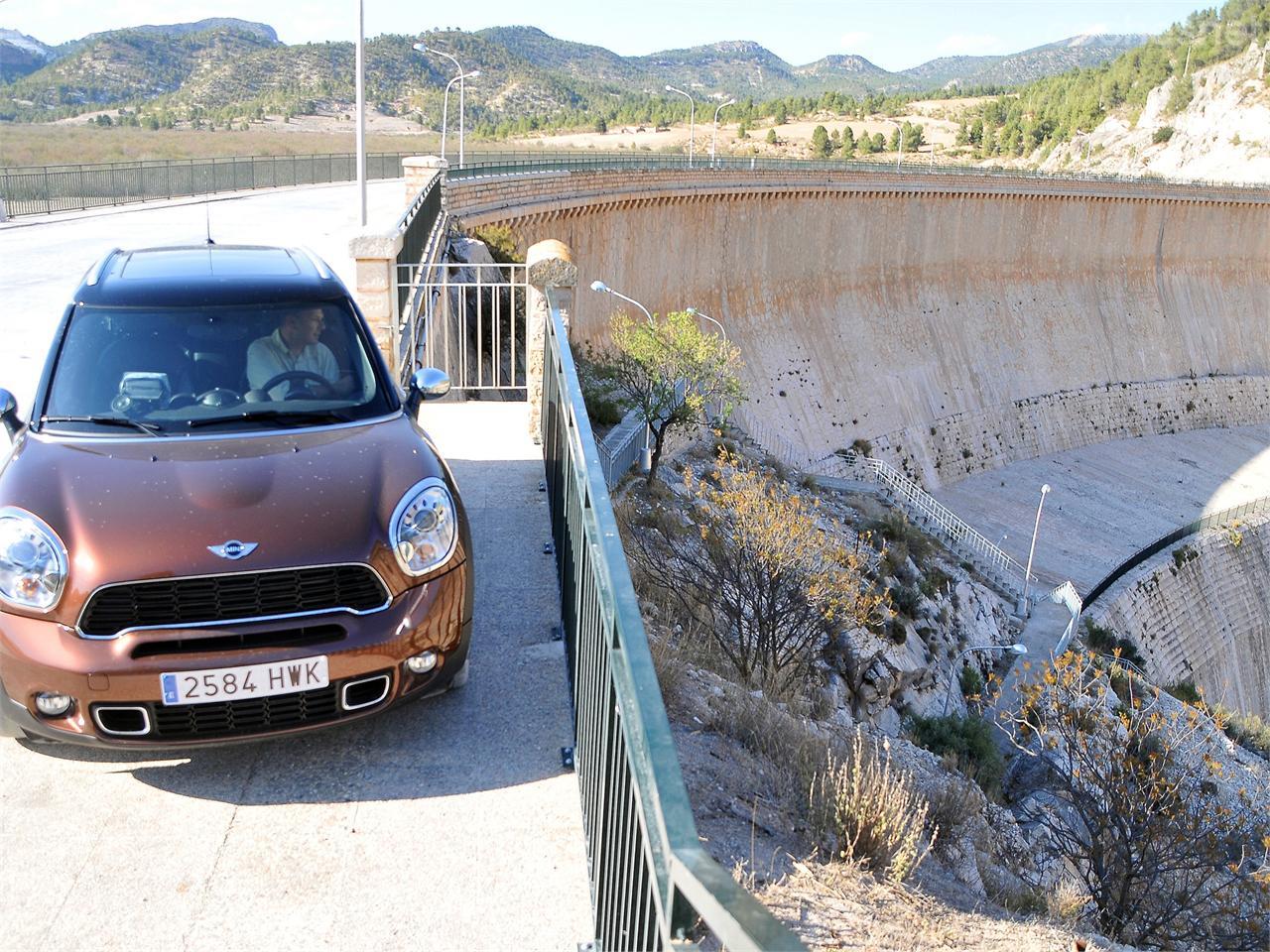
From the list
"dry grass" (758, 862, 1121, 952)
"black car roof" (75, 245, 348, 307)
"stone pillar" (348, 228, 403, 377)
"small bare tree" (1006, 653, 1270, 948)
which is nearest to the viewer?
"dry grass" (758, 862, 1121, 952)

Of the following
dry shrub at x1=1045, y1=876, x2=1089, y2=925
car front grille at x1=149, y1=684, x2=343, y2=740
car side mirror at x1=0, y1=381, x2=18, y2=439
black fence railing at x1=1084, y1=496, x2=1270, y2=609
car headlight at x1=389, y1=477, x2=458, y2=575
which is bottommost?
black fence railing at x1=1084, y1=496, x2=1270, y2=609

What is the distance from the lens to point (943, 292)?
148 ft

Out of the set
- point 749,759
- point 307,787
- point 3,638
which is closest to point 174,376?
point 3,638

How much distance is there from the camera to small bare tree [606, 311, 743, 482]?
69.9ft

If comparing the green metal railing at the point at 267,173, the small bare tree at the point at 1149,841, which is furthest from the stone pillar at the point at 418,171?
the small bare tree at the point at 1149,841

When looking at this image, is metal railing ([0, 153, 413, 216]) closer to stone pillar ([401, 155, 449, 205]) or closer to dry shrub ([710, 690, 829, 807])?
stone pillar ([401, 155, 449, 205])

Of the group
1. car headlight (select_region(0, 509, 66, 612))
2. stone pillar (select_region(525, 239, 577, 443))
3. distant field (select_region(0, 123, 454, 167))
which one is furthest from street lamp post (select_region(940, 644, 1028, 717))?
distant field (select_region(0, 123, 454, 167))

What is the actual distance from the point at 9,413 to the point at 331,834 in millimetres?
2158

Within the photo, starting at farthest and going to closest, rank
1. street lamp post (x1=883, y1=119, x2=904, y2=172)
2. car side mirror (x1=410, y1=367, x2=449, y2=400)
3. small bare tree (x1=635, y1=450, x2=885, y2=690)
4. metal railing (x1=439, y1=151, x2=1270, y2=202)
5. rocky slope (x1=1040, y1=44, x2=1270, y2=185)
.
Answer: street lamp post (x1=883, y1=119, x2=904, y2=172) < rocky slope (x1=1040, y1=44, x2=1270, y2=185) < metal railing (x1=439, y1=151, x2=1270, y2=202) < small bare tree (x1=635, y1=450, x2=885, y2=690) < car side mirror (x1=410, y1=367, x2=449, y2=400)

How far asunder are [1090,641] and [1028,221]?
26.8 meters

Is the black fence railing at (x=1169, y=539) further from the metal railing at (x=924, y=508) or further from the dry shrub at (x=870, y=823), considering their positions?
the dry shrub at (x=870, y=823)

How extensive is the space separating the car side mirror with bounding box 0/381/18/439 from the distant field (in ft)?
155

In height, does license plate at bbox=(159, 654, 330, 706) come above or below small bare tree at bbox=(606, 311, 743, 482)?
above

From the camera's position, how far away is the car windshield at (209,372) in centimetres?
425
